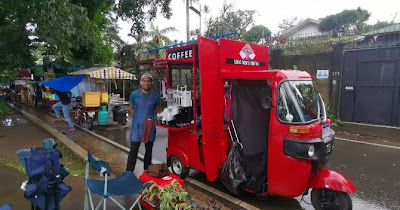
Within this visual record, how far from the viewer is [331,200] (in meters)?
3.50

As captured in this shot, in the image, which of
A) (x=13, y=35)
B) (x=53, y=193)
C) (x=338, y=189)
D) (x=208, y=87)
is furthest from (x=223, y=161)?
(x=13, y=35)

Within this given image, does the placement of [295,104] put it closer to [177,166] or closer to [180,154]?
[180,154]

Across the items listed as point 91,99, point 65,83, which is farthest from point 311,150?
point 65,83

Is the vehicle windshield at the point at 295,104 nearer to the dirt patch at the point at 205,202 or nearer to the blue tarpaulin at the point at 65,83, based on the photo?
the dirt patch at the point at 205,202

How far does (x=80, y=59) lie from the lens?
13.7m

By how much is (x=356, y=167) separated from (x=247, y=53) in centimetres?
359

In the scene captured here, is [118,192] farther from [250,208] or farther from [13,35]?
[13,35]

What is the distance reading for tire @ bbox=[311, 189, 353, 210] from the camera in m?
3.38

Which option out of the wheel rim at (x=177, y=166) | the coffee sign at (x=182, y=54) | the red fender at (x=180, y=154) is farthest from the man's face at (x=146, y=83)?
the wheel rim at (x=177, y=166)

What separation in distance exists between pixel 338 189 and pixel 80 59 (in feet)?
44.4

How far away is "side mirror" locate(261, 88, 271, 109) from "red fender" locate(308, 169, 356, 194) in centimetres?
115

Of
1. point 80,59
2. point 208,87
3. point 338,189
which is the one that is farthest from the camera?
point 80,59

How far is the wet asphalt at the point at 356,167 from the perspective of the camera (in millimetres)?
4082

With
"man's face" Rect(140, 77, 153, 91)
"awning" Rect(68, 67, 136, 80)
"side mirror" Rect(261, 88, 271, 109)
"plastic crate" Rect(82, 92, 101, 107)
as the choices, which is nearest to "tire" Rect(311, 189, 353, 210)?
"side mirror" Rect(261, 88, 271, 109)
